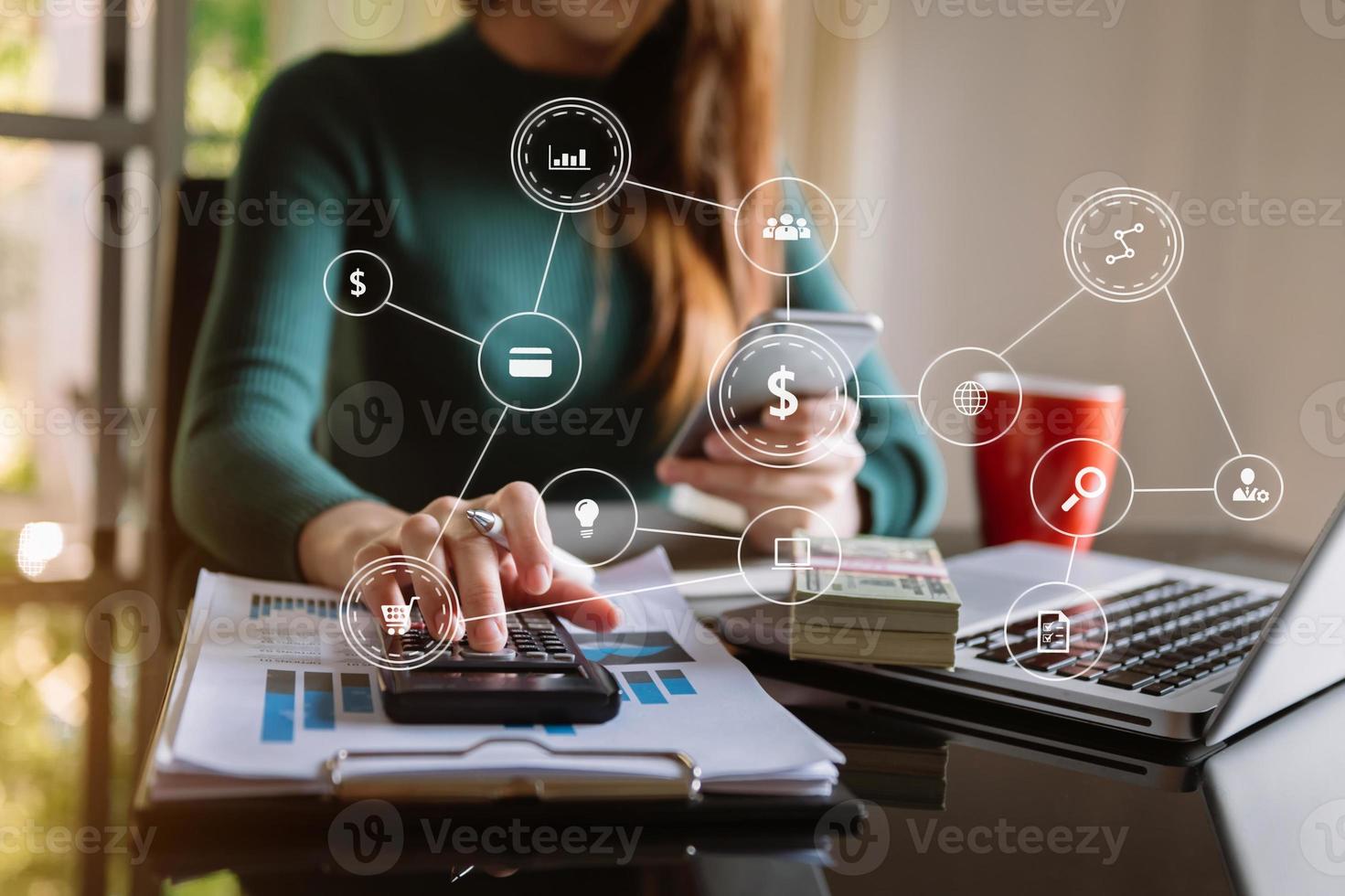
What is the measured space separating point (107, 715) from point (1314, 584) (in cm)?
58

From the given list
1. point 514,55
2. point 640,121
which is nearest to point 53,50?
point 514,55

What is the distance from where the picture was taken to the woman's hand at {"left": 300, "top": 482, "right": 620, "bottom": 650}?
1.82 ft

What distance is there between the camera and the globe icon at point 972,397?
→ 35.2 inches

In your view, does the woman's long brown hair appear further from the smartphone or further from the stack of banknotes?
the stack of banknotes

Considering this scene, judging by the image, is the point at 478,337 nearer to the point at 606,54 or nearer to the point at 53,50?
the point at 606,54

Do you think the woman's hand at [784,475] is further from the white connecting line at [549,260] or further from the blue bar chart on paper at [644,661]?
the white connecting line at [549,260]
